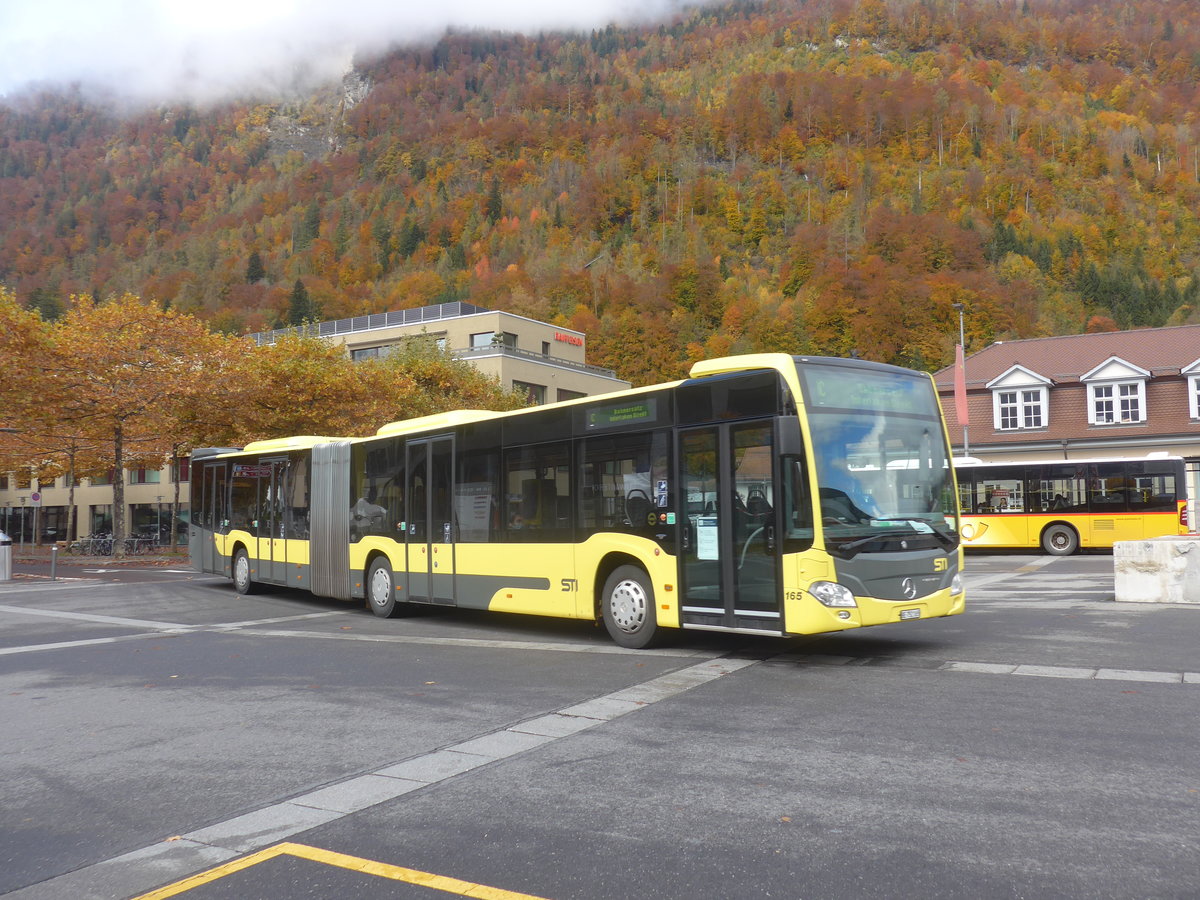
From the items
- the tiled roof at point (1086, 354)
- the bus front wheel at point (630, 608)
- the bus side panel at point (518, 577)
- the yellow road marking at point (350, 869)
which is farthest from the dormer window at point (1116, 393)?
the yellow road marking at point (350, 869)

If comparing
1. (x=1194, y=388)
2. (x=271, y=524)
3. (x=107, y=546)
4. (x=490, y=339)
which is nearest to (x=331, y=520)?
(x=271, y=524)

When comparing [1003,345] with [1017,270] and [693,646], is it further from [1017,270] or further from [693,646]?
[1017,270]

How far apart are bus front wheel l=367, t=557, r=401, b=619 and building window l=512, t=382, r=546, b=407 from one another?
4413 centimetres

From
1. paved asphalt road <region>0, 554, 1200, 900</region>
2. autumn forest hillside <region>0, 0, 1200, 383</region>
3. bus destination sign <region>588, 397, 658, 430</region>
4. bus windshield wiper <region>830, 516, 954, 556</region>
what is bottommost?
paved asphalt road <region>0, 554, 1200, 900</region>

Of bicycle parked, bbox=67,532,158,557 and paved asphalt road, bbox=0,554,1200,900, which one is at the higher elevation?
paved asphalt road, bbox=0,554,1200,900

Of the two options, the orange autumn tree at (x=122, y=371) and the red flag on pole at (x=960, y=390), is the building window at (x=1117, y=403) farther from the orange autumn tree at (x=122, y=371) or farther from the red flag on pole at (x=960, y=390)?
the orange autumn tree at (x=122, y=371)

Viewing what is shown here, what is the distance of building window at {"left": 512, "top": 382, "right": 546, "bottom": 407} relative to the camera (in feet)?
199

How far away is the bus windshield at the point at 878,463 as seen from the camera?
362 inches

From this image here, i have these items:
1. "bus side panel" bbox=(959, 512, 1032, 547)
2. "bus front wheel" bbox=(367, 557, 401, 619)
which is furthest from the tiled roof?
"bus front wheel" bbox=(367, 557, 401, 619)

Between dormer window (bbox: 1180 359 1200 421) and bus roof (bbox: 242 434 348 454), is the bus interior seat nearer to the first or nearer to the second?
bus roof (bbox: 242 434 348 454)

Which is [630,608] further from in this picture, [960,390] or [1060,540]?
[960,390]

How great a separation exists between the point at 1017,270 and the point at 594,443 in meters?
94.2

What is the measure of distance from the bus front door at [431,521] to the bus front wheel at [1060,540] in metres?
21.0

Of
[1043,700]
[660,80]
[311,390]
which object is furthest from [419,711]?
[660,80]
